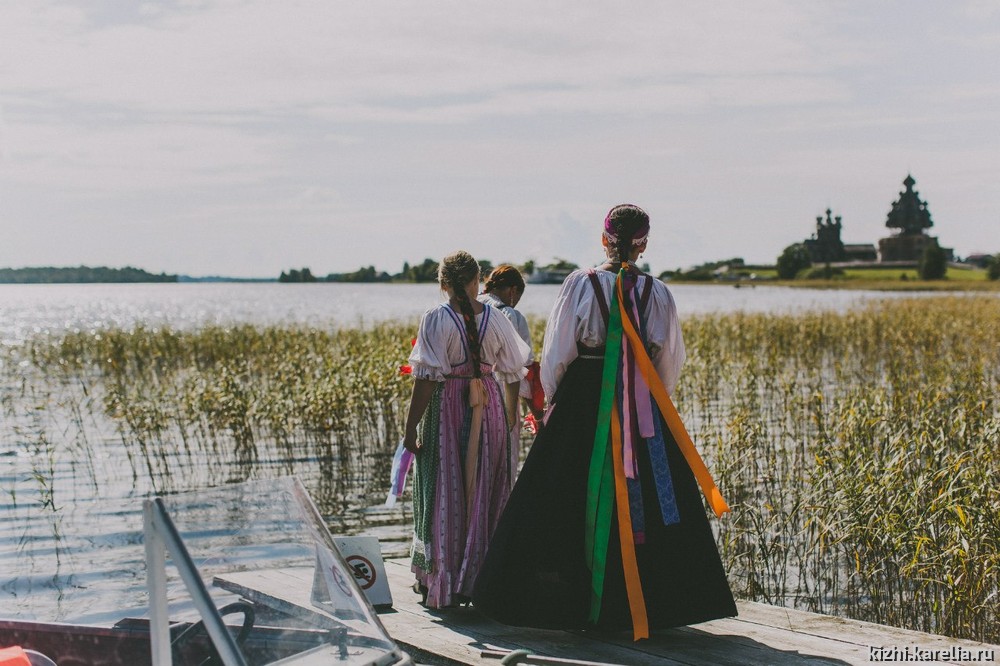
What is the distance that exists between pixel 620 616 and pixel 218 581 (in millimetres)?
2273

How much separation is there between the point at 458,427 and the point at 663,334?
3.90ft

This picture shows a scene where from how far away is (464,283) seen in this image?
16.9ft

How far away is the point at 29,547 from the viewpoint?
9125mm

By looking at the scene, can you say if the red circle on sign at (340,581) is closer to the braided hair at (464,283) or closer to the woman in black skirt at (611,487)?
the woman in black skirt at (611,487)

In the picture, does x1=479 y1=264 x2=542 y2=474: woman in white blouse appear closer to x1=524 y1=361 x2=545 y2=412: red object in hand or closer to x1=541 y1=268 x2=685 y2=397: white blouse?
x1=524 y1=361 x2=545 y2=412: red object in hand

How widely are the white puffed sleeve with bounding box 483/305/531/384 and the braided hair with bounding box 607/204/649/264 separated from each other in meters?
0.78

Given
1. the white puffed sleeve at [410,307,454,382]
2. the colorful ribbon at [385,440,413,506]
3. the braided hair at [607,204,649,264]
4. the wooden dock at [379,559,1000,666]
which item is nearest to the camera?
the wooden dock at [379,559,1000,666]

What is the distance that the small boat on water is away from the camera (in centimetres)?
263

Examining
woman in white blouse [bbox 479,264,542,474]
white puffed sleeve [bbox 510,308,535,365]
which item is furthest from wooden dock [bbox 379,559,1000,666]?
white puffed sleeve [bbox 510,308,535,365]

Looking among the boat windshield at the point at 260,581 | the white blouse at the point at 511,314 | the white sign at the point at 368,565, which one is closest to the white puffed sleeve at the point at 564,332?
the white blouse at the point at 511,314

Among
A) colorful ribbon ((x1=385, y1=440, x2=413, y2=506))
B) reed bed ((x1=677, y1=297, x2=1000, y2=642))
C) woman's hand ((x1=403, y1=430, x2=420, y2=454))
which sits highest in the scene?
woman's hand ((x1=403, y1=430, x2=420, y2=454))

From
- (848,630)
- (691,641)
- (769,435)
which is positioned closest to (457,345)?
(691,641)

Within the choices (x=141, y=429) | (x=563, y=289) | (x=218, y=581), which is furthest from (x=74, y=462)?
(x=218, y=581)

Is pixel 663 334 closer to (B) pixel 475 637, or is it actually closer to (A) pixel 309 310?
(B) pixel 475 637
